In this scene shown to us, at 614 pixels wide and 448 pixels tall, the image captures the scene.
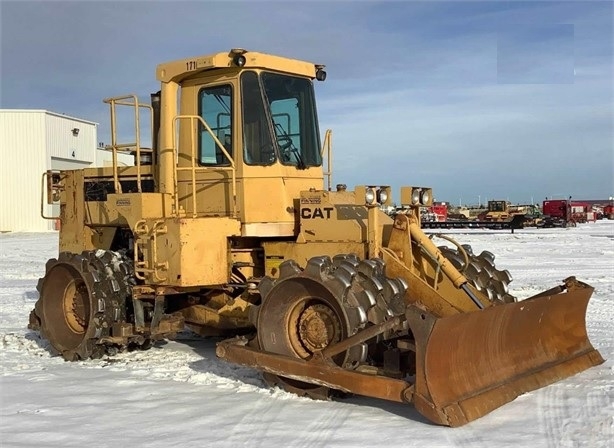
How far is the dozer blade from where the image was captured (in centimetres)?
537

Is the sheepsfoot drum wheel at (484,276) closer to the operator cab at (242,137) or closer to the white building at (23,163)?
the operator cab at (242,137)

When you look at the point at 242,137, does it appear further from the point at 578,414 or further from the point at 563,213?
the point at 563,213

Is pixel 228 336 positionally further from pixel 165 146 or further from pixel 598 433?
pixel 598 433

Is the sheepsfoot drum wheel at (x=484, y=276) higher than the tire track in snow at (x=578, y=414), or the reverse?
the sheepsfoot drum wheel at (x=484, y=276)

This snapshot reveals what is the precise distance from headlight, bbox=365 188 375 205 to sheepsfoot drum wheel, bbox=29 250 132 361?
3090mm

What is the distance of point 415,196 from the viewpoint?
684 cm

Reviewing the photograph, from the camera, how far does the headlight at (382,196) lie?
6.54m

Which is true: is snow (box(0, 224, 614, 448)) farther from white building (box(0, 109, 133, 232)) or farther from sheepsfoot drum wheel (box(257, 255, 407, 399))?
white building (box(0, 109, 133, 232))

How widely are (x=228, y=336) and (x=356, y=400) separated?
2844mm

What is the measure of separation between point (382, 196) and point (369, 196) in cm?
20

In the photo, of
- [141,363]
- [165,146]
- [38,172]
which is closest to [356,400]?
[141,363]

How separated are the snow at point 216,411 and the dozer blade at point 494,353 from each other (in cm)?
14

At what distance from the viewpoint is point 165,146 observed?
26.1ft

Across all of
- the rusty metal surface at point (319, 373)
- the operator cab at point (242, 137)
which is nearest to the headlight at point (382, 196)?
the operator cab at point (242, 137)
